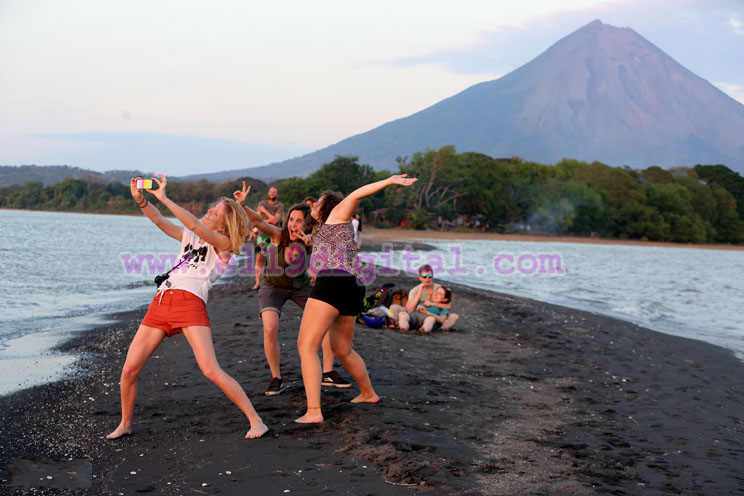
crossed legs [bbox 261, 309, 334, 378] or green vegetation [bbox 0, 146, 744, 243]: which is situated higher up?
green vegetation [bbox 0, 146, 744, 243]

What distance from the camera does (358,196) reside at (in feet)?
14.3

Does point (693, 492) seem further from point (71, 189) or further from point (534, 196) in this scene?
point (71, 189)

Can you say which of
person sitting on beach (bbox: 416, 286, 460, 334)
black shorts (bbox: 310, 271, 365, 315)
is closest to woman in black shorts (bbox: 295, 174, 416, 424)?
black shorts (bbox: 310, 271, 365, 315)

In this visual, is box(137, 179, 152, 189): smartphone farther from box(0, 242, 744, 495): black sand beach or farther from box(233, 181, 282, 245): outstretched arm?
box(0, 242, 744, 495): black sand beach

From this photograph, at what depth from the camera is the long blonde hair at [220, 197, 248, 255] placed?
14.4 feet

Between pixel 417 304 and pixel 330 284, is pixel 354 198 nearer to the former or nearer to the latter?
pixel 330 284

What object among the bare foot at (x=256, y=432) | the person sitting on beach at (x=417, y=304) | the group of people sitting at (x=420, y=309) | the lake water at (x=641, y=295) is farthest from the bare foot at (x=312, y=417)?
the lake water at (x=641, y=295)

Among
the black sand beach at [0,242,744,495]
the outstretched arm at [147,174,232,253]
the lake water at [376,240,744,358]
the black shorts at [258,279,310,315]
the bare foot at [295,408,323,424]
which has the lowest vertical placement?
the lake water at [376,240,744,358]

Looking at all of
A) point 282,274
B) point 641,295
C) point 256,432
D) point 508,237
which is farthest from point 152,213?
point 508,237

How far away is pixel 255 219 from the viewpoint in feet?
17.2

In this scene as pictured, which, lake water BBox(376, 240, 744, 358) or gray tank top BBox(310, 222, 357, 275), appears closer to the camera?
gray tank top BBox(310, 222, 357, 275)

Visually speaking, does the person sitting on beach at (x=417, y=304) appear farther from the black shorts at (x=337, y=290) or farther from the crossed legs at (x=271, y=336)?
the black shorts at (x=337, y=290)

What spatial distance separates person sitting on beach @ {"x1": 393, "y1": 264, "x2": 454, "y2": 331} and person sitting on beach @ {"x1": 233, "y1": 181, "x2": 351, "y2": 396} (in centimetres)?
406

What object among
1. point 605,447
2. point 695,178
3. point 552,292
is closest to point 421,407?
point 605,447
